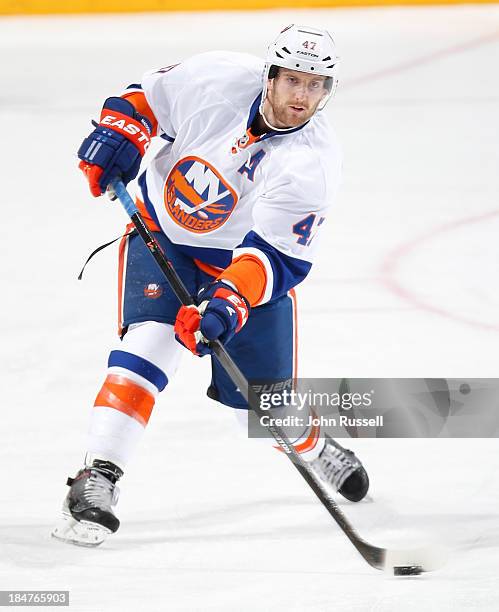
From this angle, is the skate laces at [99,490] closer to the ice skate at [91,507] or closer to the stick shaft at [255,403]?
the ice skate at [91,507]

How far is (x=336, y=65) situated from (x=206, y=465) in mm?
1125

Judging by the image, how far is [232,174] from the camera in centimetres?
293

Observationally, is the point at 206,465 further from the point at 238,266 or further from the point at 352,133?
the point at 352,133

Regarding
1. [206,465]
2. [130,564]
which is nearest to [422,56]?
[206,465]

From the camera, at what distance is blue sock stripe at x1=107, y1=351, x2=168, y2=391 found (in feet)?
9.18

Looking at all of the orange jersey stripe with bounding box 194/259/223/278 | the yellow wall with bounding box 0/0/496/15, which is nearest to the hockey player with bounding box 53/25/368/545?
the orange jersey stripe with bounding box 194/259/223/278

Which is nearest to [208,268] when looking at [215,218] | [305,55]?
[215,218]

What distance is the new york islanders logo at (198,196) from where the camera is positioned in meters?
2.94

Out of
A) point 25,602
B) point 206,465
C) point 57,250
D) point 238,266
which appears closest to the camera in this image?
point 25,602

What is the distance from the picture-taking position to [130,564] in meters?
2.74

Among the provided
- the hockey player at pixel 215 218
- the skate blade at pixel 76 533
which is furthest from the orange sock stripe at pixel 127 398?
the skate blade at pixel 76 533

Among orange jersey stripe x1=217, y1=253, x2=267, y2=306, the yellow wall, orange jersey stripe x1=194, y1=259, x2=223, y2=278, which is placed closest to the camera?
orange jersey stripe x1=217, y1=253, x2=267, y2=306

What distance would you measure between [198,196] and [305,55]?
44cm

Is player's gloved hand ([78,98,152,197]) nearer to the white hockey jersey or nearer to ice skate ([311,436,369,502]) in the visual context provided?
the white hockey jersey
